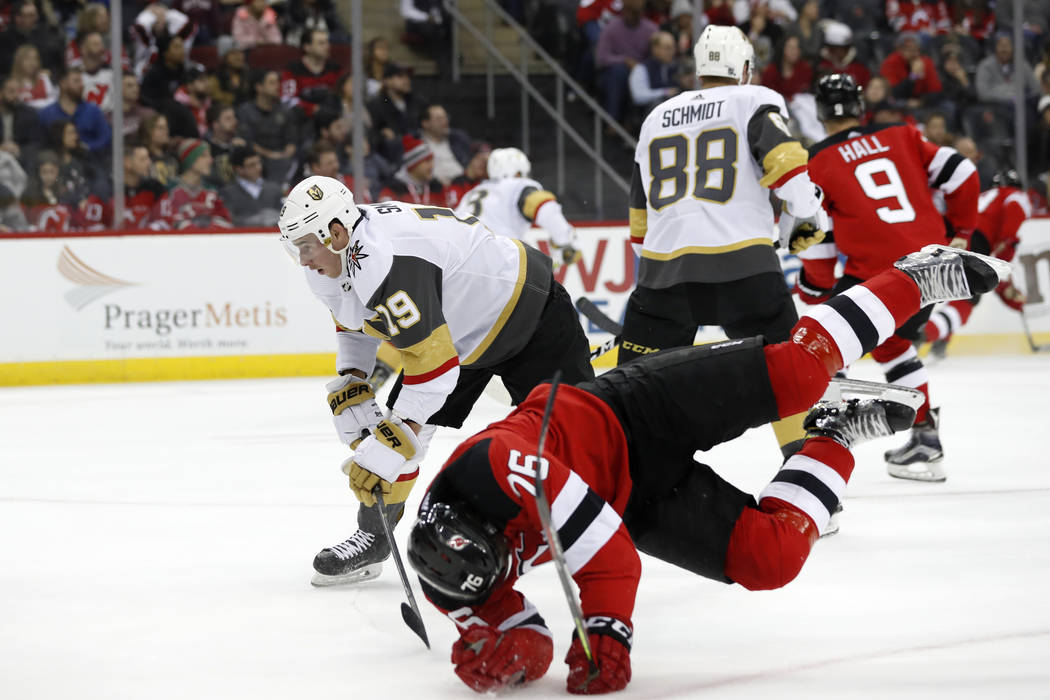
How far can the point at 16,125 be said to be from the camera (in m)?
7.75

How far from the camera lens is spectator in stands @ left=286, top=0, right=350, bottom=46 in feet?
28.5

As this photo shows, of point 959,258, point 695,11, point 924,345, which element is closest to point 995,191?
point 924,345

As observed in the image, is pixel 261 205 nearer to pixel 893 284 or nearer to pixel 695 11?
pixel 695 11

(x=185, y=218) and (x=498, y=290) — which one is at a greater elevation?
(x=498, y=290)

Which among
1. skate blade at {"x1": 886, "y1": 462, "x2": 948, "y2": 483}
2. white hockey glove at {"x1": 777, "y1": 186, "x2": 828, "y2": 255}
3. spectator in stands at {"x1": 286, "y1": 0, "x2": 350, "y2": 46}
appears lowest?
skate blade at {"x1": 886, "y1": 462, "x2": 948, "y2": 483}

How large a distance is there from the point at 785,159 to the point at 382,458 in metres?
1.52

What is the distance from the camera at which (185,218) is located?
26.2 ft

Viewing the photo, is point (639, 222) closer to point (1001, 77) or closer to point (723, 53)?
point (723, 53)

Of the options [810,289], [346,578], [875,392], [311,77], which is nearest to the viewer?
[875,392]

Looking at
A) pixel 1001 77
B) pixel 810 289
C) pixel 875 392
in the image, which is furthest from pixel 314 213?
pixel 1001 77

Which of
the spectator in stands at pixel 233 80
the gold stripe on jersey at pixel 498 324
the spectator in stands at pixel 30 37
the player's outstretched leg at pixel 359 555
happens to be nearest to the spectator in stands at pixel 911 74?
the spectator in stands at pixel 233 80

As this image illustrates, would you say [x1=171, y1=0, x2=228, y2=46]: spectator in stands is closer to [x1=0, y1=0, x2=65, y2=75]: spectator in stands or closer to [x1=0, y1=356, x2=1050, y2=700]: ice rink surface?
[x1=0, y1=0, x2=65, y2=75]: spectator in stands

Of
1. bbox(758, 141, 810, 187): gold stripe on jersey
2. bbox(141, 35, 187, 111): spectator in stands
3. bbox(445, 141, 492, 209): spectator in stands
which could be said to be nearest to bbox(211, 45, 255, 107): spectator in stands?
bbox(141, 35, 187, 111): spectator in stands

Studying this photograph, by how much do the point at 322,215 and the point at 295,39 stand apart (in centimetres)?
638
